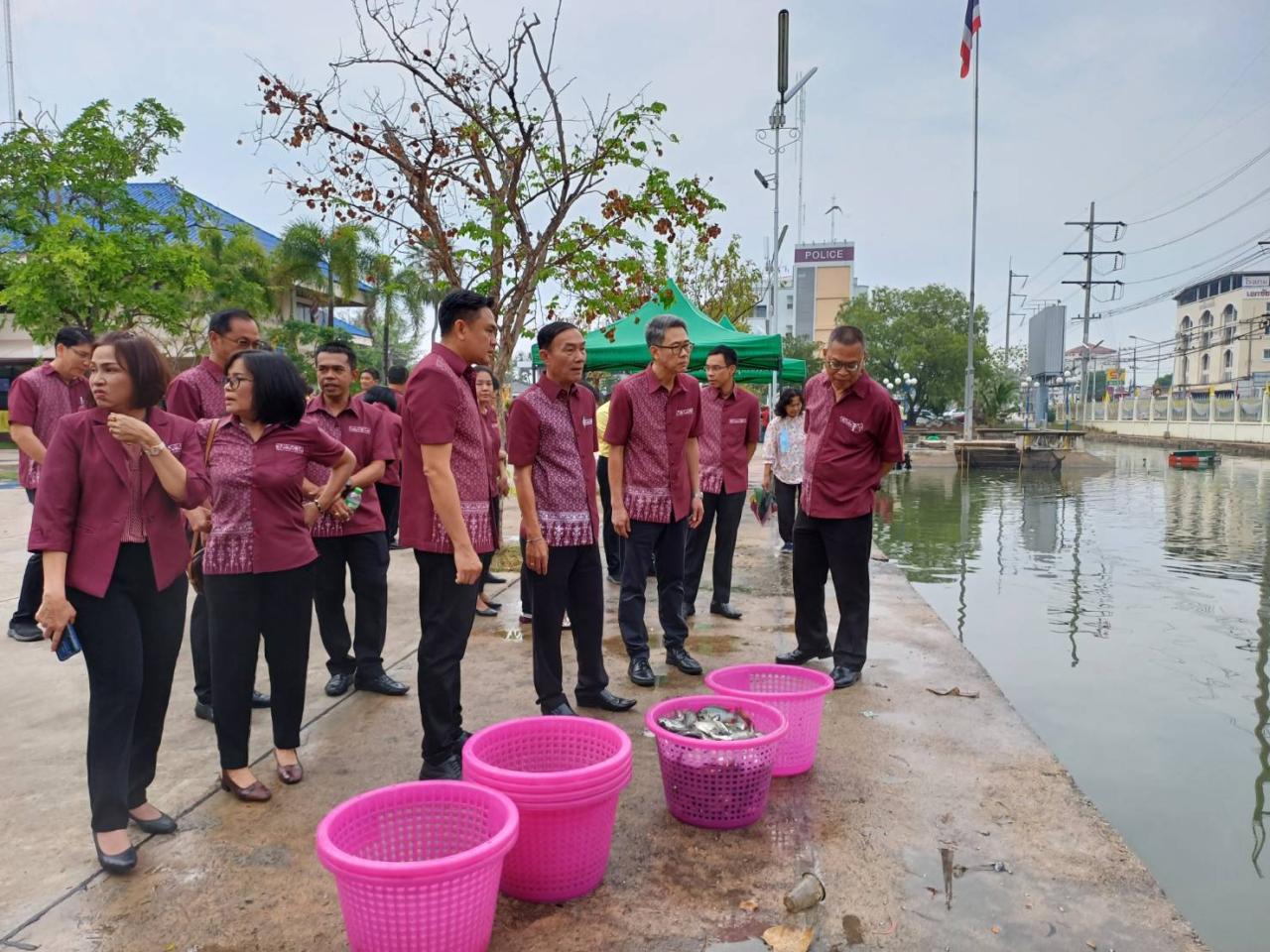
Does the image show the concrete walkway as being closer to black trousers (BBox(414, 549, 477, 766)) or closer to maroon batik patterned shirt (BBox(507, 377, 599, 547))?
black trousers (BBox(414, 549, 477, 766))

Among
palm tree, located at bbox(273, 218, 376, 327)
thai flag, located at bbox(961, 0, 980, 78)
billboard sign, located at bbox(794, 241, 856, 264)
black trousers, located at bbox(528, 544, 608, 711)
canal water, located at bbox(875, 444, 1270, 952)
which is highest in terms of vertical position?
Result: billboard sign, located at bbox(794, 241, 856, 264)

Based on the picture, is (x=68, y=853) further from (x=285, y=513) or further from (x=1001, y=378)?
(x=1001, y=378)

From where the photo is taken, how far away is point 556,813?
2.22m

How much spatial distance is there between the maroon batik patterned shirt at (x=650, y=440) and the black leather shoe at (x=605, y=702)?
→ 0.96 metres

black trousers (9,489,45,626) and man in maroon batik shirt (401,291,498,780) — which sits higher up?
man in maroon batik shirt (401,291,498,780)

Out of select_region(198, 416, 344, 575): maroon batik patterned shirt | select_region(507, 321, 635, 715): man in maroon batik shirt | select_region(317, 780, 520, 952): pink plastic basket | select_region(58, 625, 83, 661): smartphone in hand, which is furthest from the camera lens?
select_region(507, 321, 635, 715): man in maroon batik shirt

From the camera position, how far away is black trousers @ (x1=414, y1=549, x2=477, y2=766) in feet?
9.86

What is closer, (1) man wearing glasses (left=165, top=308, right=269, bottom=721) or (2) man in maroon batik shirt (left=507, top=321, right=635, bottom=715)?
(2) man in maroon batik shirt (left=507, top=321, right=635, bottom=715)

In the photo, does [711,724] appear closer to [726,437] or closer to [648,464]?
[648,464]

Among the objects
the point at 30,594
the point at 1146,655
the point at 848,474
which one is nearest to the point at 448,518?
the point at 848,474

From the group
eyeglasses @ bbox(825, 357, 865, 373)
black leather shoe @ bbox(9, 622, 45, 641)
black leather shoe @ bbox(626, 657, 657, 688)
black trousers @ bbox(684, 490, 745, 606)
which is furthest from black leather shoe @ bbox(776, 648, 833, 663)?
black leather shoe @ bbox(9, 622, 45, 641)

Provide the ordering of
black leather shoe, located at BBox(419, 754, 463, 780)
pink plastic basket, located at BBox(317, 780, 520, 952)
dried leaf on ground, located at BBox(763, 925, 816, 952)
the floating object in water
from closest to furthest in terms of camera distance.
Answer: pink plastic basket, located at BBox(317, 780, 520, 952) < dried leaf on ground, located at BBox(763, 925, 816, 952) < the floating object in water < black leather shoe, located at BBox(419, 754, 463, 780)

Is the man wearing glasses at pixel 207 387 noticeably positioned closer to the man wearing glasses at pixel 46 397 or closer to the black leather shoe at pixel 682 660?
the man wearing glasses at pixel 46 397

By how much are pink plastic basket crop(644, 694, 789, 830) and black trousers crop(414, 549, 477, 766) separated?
30.4 inches
